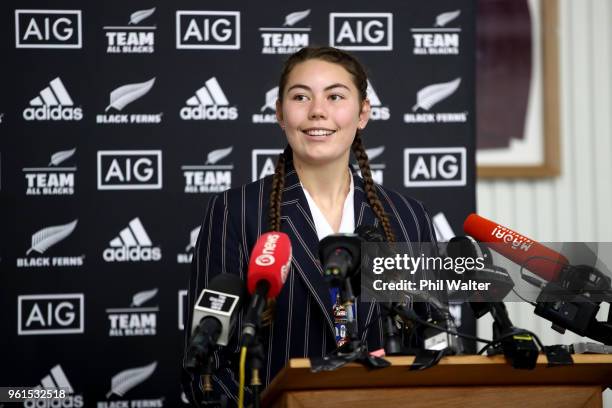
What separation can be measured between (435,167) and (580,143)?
1.26 meters

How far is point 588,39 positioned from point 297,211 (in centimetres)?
280

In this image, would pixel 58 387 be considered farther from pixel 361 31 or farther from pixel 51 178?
pixel 361 31

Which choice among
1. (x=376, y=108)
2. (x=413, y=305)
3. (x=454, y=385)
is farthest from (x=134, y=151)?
(x=454, y=385)

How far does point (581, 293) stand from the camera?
5.64 ft

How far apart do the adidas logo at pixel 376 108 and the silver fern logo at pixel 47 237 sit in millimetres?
1429

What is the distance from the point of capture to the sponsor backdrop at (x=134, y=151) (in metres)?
3.41

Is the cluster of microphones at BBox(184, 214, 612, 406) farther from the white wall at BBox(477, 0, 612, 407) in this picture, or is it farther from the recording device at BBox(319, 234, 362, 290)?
the white wall at BBox(477, 0, 612, 407)

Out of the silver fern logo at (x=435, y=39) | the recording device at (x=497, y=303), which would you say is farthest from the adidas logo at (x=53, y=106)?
the recording device at (x=497, y=303)

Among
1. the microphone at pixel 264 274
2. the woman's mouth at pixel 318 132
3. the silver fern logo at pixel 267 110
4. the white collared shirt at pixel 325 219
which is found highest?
the silver fern logo at pixel 267 110

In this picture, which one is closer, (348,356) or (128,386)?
(348,356)

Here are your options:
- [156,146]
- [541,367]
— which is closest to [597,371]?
[541,367]

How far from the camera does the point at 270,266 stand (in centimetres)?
153

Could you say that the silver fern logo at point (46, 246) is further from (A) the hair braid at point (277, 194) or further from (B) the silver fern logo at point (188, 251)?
(A) the hair braid at point (277, 194)

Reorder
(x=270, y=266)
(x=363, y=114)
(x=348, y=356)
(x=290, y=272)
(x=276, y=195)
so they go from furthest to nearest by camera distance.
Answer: (x=363, y=114)
(x=276, y=195)
(x=290, y=272)
(x=270, y=266)
(x=348, y=356)
